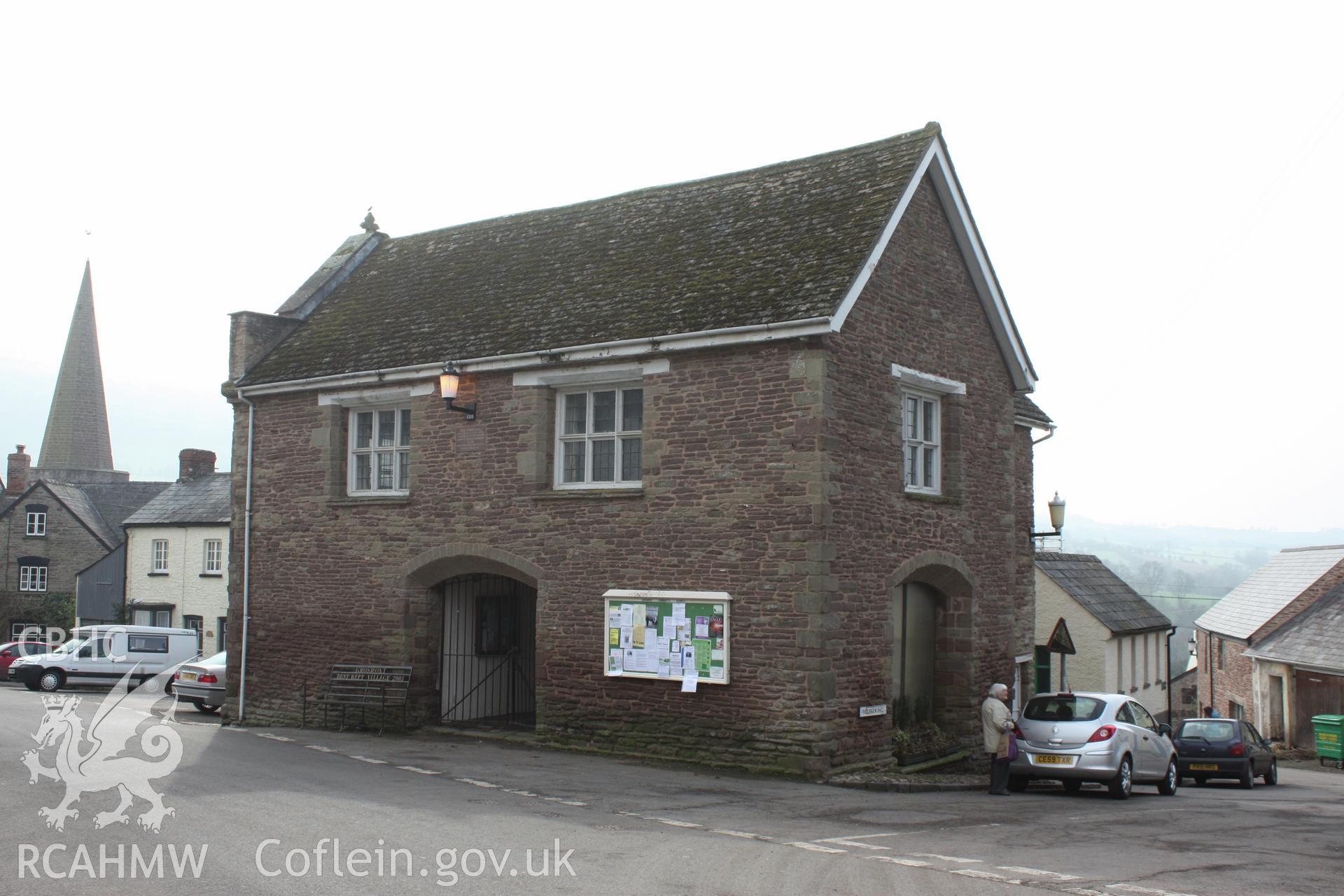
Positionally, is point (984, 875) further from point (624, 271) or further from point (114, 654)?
point (114, 654)

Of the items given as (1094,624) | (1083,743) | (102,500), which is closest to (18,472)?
(102,500)

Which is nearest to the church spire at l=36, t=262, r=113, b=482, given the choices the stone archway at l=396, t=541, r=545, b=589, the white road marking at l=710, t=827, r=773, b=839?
the stone archway at l=396, t=541, r=545, b=589

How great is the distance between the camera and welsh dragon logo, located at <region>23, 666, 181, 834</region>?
419 inches

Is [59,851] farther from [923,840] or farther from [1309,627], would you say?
[1309,627]

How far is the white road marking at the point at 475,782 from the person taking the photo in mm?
13711

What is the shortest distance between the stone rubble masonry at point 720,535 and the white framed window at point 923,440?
20 centimetres

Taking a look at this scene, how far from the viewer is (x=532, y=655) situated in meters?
21.1

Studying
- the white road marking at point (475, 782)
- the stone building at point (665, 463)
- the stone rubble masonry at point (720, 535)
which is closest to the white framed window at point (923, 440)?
the stone building at point (665, 463)

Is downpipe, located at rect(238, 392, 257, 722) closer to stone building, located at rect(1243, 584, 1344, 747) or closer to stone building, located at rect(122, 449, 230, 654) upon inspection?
stone building, located at rect(122, 449, 230, 654)

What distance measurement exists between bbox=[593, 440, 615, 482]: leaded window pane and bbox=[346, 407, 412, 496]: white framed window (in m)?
3.56

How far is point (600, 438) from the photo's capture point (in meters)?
17.5

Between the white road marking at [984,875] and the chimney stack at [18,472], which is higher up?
the chimney stack at [18,472]

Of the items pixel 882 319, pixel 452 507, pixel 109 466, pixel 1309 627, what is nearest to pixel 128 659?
pixel 452 507

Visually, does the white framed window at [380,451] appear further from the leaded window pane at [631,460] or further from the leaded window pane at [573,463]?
the leaded window pane at [631,460]
